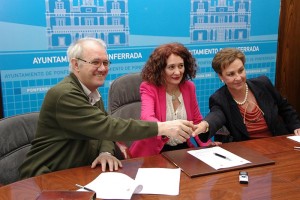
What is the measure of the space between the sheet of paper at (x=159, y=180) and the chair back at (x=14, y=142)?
752 millimetres

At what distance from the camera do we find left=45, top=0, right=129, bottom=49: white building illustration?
3.01m

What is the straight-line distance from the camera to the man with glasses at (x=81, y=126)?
68.9 inches

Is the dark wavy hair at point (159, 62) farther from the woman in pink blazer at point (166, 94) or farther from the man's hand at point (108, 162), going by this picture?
the man's hand at point (108, 162)

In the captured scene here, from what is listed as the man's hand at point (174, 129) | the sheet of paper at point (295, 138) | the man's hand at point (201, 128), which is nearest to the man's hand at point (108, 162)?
the man's hand at point (174, 129)

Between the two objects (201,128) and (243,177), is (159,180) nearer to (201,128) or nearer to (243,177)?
(243,177)

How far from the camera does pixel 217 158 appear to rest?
5.90 feet

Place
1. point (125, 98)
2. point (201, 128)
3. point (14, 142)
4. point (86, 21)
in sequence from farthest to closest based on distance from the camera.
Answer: point (86, 21), point (125, 98), point (201, 128), point (14, 142)

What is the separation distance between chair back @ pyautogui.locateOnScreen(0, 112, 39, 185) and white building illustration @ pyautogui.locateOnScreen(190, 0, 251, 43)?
207 centimetres

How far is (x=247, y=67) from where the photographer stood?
3916 mm

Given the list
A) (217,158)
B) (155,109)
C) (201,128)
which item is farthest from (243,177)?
(155,109)

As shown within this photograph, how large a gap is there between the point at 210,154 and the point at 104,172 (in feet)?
1.89

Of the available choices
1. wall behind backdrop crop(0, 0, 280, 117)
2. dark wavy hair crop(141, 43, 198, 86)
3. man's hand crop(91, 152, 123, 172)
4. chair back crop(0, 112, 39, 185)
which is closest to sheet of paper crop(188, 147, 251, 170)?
man's hand crop(91, 152, 123, 172)

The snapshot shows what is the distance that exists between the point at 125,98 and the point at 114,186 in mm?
1236

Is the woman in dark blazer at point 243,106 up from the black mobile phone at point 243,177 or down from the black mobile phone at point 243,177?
up
